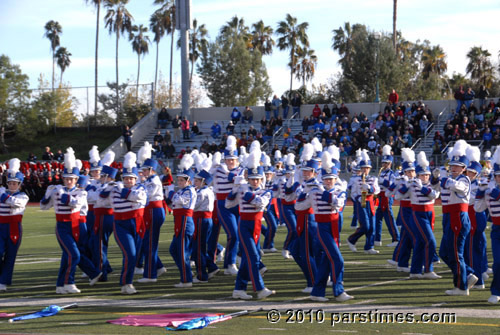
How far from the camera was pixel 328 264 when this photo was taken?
1032 cm

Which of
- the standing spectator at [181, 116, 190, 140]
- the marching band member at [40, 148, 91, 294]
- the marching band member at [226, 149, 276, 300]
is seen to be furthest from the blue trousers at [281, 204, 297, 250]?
the standing spectator at [181, 116, 190, 140]

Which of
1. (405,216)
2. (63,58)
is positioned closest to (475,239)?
(405,216)

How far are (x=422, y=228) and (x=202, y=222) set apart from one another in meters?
3.56

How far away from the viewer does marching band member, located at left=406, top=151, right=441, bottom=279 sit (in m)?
12.2

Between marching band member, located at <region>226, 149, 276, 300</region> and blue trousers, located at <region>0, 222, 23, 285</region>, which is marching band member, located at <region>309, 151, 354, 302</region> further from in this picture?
blue trousers, located at <region>0, 222, 23, 285</region>

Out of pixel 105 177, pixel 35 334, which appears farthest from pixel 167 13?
pixel 35 334

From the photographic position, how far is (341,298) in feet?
33.8

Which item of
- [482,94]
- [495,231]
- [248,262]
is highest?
[482,94]

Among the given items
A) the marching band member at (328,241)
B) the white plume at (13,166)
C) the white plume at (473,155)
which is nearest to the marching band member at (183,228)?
the marching band member at (328,241)

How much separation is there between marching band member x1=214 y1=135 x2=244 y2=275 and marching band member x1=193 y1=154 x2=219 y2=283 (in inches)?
10.3

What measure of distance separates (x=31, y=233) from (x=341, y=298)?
14390mm

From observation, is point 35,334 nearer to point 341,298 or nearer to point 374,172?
point 341,298

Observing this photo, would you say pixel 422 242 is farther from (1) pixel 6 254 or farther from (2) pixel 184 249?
(1) pixel 6 254

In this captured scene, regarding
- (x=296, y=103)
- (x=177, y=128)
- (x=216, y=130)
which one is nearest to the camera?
(x=216, y=130)
